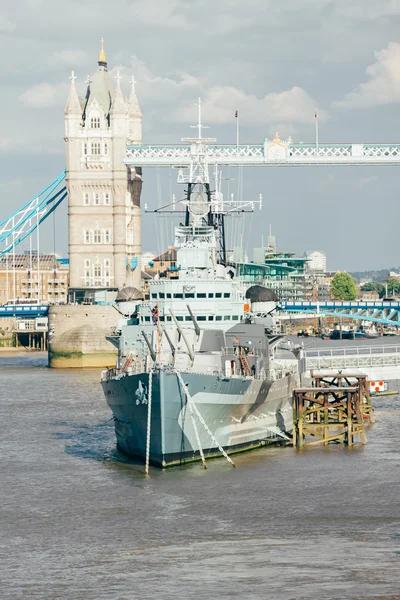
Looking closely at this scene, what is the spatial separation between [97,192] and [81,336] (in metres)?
17.6

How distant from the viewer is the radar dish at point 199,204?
5175 centimetres

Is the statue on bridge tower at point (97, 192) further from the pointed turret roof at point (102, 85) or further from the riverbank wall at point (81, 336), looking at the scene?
the riverbank wall at point (81, 336)

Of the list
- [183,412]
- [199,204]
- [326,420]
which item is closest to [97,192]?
[199,204]

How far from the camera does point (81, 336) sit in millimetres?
99625

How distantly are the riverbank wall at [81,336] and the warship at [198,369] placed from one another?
48584 mm

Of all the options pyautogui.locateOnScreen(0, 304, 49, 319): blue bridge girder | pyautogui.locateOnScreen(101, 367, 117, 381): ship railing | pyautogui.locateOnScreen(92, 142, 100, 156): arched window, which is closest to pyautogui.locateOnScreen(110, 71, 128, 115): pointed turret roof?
pyautogui.locateOnScreen(92, 142, 100, 156): arched window

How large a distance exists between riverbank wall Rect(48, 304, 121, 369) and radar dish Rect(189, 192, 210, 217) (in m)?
44.8

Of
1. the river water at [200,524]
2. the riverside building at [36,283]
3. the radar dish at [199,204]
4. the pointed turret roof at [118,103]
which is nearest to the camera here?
the river water at [200,524]

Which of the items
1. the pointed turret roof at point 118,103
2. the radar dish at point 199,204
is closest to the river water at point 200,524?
the radar dish at point 199,204

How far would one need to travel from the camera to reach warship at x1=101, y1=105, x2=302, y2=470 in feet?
123

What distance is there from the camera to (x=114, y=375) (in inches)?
1652

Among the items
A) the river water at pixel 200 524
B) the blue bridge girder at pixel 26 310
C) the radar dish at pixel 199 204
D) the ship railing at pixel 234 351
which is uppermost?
the radar dish at pixel 199 204

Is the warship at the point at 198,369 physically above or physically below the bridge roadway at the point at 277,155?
below

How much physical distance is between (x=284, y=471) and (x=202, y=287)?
899 centimetres
